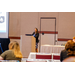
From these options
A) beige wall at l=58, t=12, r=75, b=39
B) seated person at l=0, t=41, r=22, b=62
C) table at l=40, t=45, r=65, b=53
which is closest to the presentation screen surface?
table at l=40, t=45, r=65, b=53

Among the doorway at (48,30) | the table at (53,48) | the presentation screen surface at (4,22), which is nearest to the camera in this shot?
the table at (53,48)

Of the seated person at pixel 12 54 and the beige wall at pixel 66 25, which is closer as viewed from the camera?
the seated person at pixel 12 54

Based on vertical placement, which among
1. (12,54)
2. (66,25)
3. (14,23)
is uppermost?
(14,23)

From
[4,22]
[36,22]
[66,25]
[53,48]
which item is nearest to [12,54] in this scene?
[53,48]

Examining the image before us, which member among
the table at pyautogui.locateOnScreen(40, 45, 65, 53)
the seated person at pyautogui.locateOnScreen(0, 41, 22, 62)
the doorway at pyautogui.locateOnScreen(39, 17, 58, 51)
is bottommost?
the table at pyautogui.locateOnScreen(40, 45, 65, 53)

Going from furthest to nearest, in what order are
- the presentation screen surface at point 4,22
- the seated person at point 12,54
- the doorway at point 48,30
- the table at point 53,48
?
the doorway at point 48,30 < the presentation screen surface at point 4,22 < the table at point 53,48 < the seated person at point 12,54

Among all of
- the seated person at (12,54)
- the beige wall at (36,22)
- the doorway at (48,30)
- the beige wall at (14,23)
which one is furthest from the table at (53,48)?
the beige wall at (14,23)

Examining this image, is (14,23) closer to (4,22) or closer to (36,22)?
(36,22)

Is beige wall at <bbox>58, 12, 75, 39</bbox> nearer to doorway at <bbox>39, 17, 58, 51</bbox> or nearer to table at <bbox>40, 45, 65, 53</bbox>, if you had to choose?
doorway at <bbox>39, 17, 58, 51</bbox>

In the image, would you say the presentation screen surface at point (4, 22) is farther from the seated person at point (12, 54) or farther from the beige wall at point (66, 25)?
the seated person at point (12, 54)

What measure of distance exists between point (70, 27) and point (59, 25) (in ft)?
2.40

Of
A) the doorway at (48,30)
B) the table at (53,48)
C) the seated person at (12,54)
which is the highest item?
the doorway at (48,30)

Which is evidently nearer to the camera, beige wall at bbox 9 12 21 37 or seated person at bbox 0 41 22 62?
seated person at bbox 0 41 22 62

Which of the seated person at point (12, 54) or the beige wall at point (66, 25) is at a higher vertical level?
the beige wall at point (66, 25)
